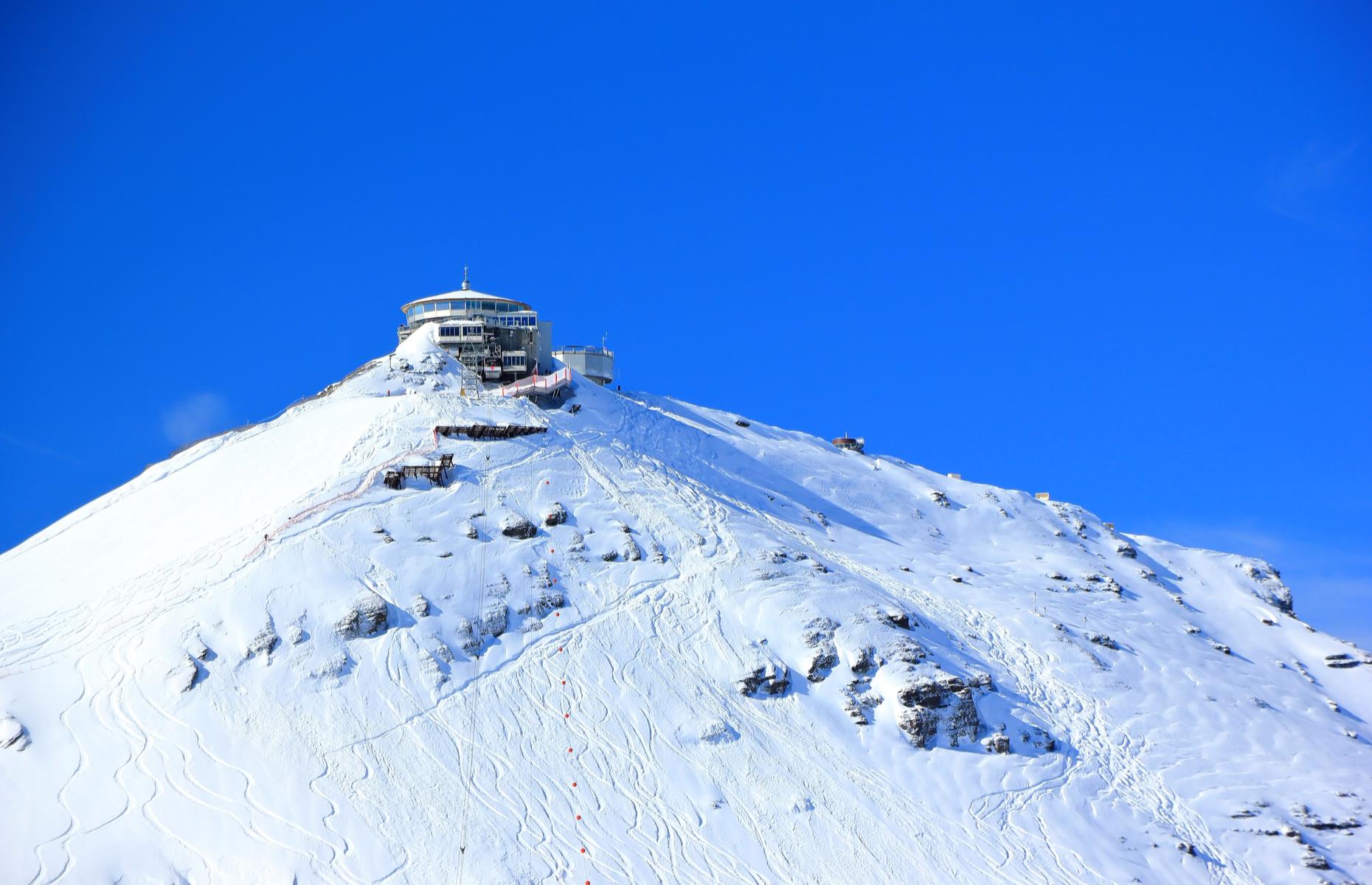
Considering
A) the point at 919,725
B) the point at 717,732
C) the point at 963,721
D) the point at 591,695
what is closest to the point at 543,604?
the point at 591,695

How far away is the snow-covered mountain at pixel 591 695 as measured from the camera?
45312 millimetres

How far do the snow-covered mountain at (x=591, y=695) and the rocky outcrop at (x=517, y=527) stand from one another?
0.12 meters

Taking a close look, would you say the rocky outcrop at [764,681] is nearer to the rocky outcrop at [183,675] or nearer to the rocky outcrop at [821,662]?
the rocky outcrop at [821,662]

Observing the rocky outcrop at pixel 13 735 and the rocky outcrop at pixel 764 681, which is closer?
the rocky outcrop at pixel 13 735

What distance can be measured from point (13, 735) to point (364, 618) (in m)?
14.2

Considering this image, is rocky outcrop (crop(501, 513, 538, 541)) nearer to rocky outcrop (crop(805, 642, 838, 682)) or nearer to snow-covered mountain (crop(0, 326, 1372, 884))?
snow-covered mountain (crop(0, 326, 1372, 884))

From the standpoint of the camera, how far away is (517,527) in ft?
202

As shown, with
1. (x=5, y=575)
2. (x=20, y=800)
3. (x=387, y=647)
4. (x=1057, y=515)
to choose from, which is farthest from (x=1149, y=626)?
(x=5, y=575)

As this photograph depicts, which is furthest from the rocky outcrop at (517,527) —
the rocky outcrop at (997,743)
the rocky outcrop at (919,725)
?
the rocky outcrop at (997,743)

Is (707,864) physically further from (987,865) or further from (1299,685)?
(1299,685)

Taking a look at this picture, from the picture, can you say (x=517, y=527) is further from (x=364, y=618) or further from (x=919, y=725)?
(x=919, y=725)

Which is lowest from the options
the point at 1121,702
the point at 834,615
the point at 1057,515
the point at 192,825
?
the point at 192,825

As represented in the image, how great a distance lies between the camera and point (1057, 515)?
87.2 meters

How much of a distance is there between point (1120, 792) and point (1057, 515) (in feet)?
114
